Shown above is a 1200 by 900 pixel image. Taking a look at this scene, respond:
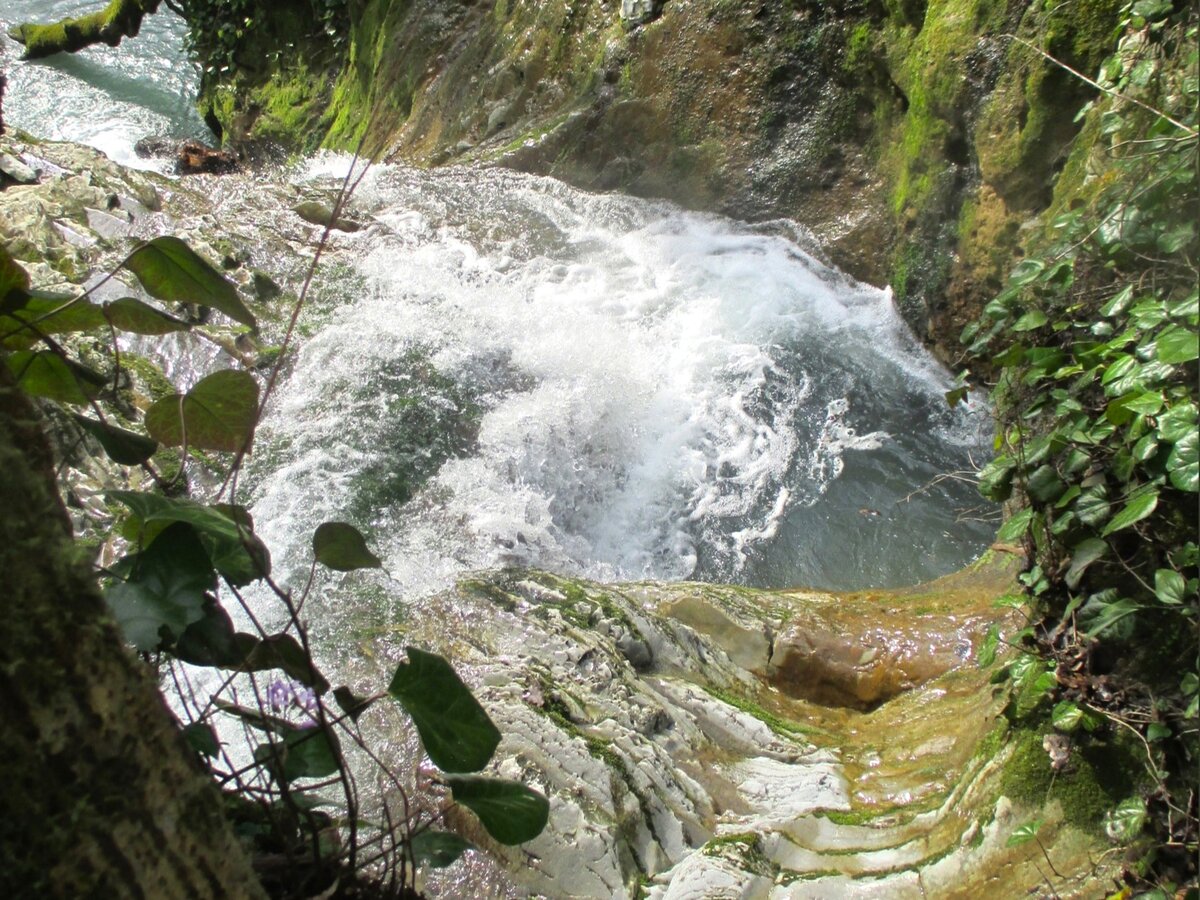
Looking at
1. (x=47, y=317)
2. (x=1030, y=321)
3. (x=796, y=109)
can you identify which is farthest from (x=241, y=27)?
(x=47, y=317)

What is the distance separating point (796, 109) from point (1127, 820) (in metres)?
5.51

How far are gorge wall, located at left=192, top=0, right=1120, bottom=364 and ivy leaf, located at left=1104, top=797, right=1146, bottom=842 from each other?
11.9 ft

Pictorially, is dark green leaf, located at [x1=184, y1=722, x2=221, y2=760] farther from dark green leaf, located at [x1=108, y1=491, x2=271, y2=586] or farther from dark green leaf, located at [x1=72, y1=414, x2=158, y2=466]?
dark green leaf, located at [x1=72, y1=414, x2=158, y2=466]

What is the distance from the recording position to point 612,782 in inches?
94.3

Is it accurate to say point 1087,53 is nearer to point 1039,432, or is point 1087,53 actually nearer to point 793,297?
point 793,297

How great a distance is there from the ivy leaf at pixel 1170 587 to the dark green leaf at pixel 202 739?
5.63 ft

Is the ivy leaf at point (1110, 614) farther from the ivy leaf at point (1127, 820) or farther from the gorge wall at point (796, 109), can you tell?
the gorge wall at point (796, 109)

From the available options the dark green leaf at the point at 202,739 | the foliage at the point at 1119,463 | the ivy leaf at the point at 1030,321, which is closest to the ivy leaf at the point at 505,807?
the dark green leaf at the point at 202,739

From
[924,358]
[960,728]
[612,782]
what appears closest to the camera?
[612,782]

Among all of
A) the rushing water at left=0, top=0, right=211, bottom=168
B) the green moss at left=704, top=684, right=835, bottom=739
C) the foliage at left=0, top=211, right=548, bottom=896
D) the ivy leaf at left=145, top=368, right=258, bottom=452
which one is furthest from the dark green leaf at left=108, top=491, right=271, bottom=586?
the rushing water at left=0, top=0, right=211, bottom=168

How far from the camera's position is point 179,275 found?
133 cm

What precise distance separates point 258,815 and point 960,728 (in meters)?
2.14

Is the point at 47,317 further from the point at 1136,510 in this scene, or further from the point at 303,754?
the point at 1136,510

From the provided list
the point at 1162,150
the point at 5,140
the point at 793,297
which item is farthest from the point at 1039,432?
the point at 5,140
